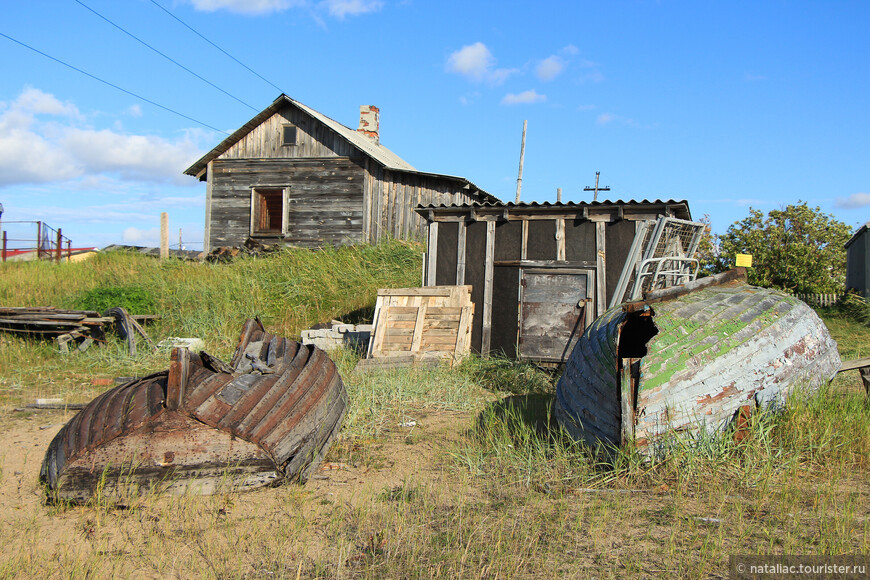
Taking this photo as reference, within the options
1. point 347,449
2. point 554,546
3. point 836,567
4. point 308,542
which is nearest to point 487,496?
point 554,546

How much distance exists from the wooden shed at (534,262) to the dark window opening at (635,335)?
14.4 feet

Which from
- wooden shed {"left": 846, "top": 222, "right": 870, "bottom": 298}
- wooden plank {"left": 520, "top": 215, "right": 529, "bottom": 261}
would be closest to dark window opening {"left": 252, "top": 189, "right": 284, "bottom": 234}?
wooden plank {"left": 520, "top": 215, "right": 529, "bottom": 261}

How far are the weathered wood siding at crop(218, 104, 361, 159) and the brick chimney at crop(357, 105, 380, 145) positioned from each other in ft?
12.4

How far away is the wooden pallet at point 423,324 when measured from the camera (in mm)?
9992

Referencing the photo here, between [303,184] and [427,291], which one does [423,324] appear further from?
[303,184]

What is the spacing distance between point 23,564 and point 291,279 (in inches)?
502

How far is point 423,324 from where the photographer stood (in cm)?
→ 1034

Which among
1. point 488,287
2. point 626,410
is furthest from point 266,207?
point 626,410

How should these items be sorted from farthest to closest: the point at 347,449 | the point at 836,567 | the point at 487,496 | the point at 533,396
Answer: the point at 533,396
the point at 347,449
the point at 487,496
the point at 836,567

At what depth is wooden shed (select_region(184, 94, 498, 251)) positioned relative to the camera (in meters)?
19.2

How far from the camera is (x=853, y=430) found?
16.9ft

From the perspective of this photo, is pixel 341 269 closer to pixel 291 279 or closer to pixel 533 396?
pixel 291 279

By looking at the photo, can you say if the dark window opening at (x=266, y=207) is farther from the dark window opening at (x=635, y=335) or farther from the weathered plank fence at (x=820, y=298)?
the weathered plank fence at (x=820, y=298)

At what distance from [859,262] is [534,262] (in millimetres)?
14827
